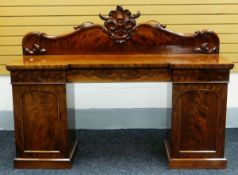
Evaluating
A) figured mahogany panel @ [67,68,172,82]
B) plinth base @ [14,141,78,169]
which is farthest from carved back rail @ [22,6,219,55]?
plinth base @ [14,141,78,169]

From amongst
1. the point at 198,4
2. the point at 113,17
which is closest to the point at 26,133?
the point at 113,17

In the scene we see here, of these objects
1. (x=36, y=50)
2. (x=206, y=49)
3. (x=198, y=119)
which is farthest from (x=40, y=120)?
(x=206, y=49)

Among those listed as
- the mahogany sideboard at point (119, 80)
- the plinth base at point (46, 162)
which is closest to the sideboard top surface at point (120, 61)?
the mahogany sideboard at point (119, 80)

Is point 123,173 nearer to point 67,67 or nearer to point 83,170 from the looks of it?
point 83,170

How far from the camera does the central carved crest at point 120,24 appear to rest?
2.86m

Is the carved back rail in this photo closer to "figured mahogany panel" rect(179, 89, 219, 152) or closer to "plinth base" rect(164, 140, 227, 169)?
"figured mahogany panel" rect(179, 89, 219, 152)

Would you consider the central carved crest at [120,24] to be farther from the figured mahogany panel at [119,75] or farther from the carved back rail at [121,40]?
the figured mahogany panel at [119,75]

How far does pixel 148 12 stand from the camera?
10.5ft

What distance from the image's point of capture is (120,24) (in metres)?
2.87

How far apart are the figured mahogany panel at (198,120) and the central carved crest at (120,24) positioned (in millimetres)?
656

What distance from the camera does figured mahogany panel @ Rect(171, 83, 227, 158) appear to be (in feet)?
8.27

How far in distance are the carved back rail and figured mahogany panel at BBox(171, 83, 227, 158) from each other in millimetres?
495

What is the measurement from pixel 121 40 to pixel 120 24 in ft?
0.42

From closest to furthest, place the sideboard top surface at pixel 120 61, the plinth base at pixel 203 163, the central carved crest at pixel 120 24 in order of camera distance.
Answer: the sideboard top surface at pixel 120 61 → the plinth base at pixel 203 163 → the central carved crest at pixel 120 24
